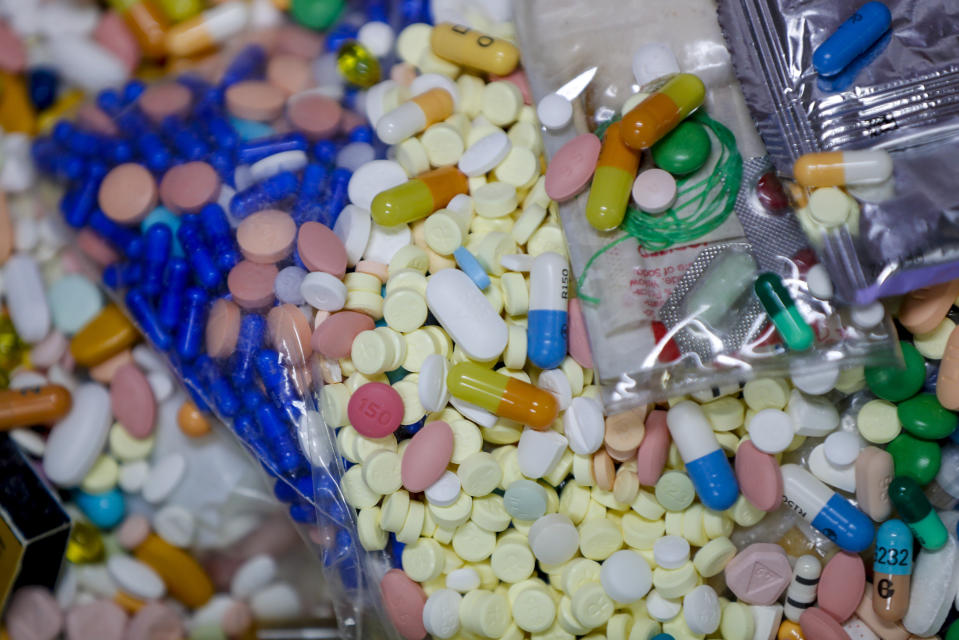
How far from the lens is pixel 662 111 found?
1192 mm

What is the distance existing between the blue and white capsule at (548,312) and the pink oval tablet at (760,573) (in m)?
0.41

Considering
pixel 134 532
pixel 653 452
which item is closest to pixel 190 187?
pixel 134 532

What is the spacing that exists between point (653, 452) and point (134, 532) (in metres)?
0.99

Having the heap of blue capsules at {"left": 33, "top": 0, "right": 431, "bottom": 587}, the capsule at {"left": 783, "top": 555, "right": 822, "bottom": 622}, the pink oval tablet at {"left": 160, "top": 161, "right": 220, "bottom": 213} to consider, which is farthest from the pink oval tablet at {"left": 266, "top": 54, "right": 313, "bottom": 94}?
the capsule at {"left": 783, "top": 555, "right": 822, "bottom": 622}

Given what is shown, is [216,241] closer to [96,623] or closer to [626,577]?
[96,623]

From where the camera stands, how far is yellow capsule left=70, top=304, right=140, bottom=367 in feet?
5.02

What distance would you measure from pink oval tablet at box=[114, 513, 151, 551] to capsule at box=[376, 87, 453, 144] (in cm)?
86

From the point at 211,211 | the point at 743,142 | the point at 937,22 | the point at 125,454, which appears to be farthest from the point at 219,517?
the point at 937,22

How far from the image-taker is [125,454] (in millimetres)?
1523

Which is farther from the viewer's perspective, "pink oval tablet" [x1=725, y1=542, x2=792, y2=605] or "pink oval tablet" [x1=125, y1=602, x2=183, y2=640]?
"pink oval tablet" [x1=125, y1=602, x2=183, y2=640]

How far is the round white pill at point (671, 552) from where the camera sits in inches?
47.6

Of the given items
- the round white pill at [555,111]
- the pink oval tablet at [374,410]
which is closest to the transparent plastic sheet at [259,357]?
the pink oval tablet at [374,410]

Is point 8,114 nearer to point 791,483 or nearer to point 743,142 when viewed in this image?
point 743,142

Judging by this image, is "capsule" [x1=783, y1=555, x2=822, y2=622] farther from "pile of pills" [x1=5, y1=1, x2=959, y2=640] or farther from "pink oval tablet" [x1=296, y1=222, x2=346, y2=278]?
"pink oval tablet" [x1=296, y1=222, x2=346, y2=278]
